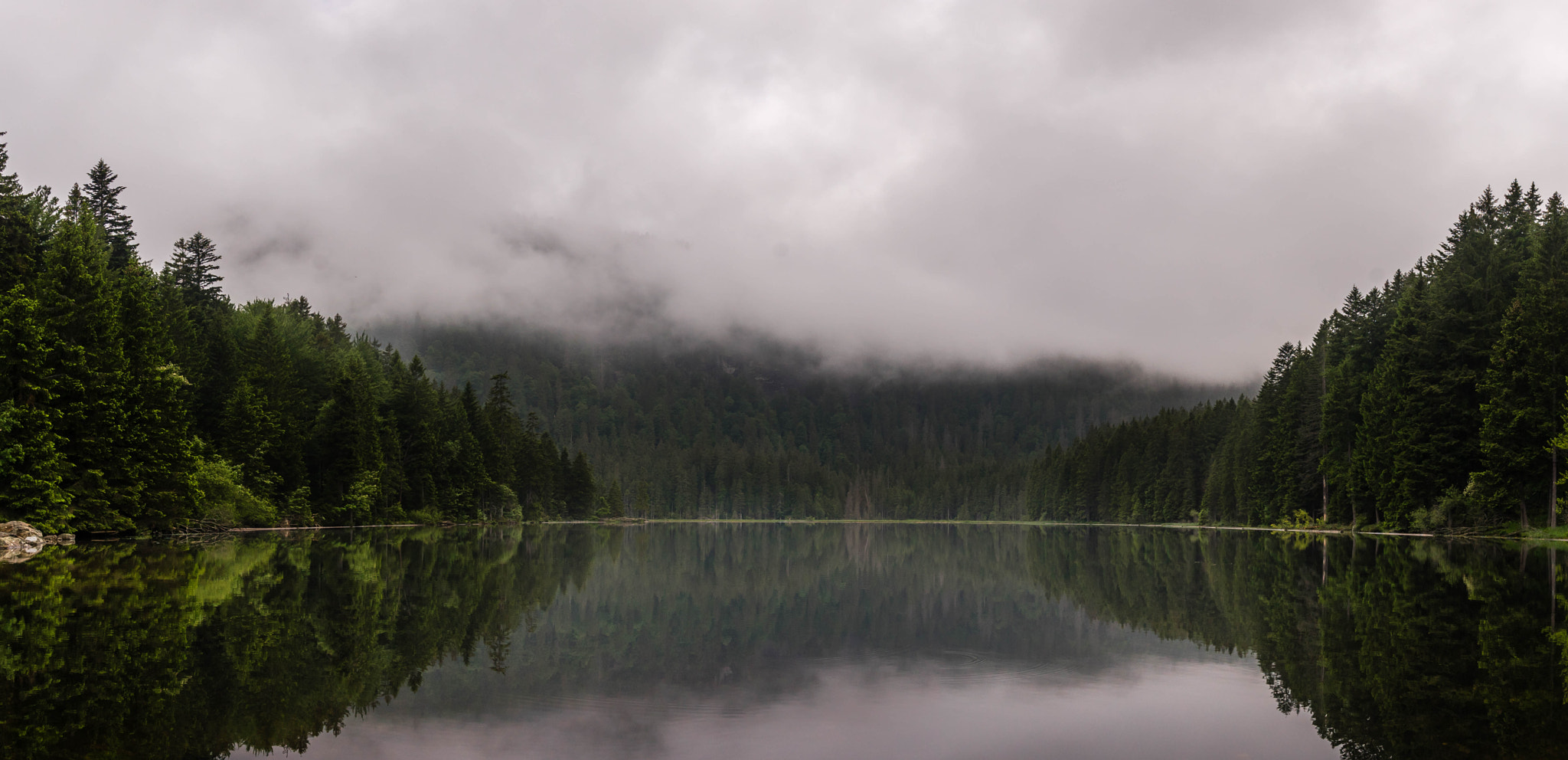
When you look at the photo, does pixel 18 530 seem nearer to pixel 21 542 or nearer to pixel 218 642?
pixel 21 542

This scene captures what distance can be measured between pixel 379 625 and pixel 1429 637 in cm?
1751

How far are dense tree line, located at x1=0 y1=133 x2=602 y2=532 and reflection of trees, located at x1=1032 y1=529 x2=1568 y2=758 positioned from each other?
1521 inches

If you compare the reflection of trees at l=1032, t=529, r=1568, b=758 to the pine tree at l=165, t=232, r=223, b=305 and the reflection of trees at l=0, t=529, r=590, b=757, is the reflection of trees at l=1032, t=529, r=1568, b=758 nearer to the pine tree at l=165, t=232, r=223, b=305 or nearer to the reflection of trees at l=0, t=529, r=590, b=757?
the reflection of trees at l=0, t=529, r=590, b=757

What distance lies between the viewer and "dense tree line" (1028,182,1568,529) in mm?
53031

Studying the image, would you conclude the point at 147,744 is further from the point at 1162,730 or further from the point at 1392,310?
the point at 1392,310

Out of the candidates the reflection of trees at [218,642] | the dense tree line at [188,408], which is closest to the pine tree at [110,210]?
the dense tree line at [188,408]

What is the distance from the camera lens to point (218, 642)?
15.7 metres

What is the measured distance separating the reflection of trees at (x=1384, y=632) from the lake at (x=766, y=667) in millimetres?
76

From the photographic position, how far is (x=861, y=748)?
10461 millimetres

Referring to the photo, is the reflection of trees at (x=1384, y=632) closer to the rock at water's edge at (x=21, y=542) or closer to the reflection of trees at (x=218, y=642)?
the reflection of trees at (x=218, y=642)

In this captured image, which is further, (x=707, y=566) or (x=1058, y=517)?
(x=1058, y=517)

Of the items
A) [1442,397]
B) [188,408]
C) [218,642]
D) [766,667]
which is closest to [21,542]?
[188,408]

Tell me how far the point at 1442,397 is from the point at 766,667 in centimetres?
5745

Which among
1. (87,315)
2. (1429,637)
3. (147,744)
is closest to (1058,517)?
(87,315)
